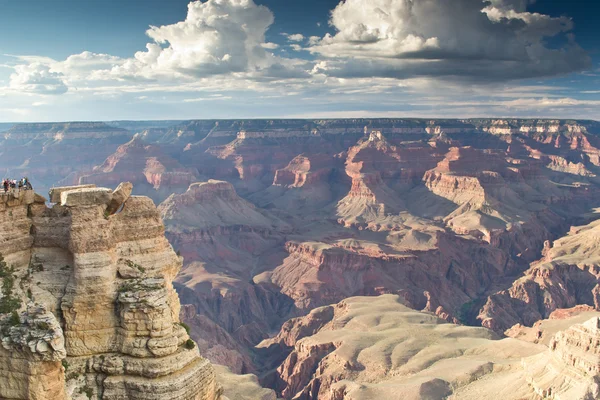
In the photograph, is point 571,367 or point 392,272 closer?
point 571,367

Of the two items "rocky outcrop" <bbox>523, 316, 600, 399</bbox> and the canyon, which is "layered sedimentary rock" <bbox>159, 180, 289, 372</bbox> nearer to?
the canyon

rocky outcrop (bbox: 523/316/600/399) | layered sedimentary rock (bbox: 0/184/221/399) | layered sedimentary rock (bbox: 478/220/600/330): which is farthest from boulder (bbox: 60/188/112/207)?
layered sedimentary rock (bbox: 478/220/600/330)

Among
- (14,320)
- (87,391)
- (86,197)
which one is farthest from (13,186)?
(87,391)

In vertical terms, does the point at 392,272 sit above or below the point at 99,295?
below

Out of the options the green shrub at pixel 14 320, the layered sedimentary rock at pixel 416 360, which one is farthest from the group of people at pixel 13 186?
the layered sedimentary rock at pixel 416 360

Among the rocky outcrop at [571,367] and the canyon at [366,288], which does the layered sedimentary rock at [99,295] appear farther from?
the rocky outcrop at [571,367]

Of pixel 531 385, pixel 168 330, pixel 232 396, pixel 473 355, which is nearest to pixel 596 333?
pixel 531 385

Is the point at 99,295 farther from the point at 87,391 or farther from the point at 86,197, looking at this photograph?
the point at 86,197
